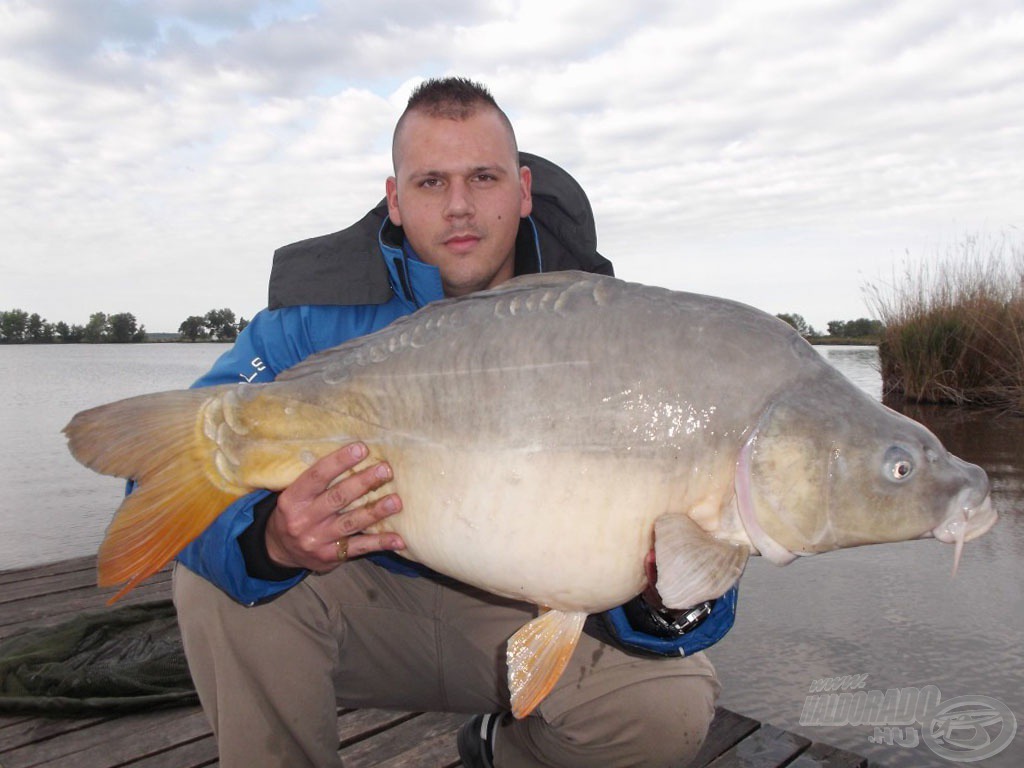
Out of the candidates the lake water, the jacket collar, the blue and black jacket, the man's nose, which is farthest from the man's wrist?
the lake water

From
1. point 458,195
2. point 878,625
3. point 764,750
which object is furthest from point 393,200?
point 878,625

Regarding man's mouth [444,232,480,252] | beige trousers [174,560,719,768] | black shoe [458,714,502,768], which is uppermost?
man's mouth [444,232,480,252]

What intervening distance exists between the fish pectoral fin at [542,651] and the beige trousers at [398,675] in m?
0.53

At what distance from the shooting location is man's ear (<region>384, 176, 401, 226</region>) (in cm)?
265

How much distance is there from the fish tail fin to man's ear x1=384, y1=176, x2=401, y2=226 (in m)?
1.03

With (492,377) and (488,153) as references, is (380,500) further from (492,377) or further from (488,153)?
(488,153)

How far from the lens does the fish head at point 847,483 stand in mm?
1591

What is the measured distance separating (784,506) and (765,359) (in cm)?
30

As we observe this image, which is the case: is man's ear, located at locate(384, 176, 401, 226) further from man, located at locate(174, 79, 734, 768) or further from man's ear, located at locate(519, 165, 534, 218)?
man's ear, located at locate(519, 165, 534, 218)

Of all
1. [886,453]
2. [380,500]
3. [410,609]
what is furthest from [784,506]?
[410,609]

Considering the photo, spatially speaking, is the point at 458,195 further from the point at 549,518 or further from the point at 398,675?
the point at 398,675

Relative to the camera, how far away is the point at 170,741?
8.68 ft

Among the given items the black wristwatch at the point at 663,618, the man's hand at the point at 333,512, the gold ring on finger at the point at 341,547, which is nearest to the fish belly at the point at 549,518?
the man's hand at the point at 333,512

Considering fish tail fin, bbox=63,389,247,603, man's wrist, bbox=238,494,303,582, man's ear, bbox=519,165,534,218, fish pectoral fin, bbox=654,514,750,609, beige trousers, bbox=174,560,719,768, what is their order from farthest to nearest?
man's ear, bbox=519,165,534,218 < beige trousers, bbox=174,560,719,768 < man's wrist, bbox=238,494,303,582 < fish tail fin, bbox=63,389,247,603 < fish pectoral fin, bbox=654,514,750,609
